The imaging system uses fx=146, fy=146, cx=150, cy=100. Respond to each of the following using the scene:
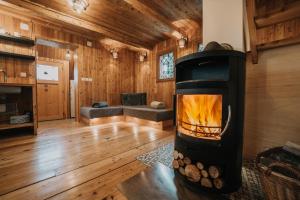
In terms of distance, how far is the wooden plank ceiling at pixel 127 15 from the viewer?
273 centimetres

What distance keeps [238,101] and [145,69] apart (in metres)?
4.47

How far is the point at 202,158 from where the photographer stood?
3.83 ft

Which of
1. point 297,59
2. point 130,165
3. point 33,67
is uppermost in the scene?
point 33,67

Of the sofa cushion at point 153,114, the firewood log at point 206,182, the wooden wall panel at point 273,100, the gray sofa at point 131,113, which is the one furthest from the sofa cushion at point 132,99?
the firewood log at point 206,182

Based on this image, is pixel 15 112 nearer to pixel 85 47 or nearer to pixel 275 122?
pixel 85 47

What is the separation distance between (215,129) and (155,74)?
395 centimetres

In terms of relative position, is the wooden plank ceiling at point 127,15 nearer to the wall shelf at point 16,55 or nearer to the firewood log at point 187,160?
the wall shelf at point 16,55

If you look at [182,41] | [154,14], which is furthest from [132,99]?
[154,14]

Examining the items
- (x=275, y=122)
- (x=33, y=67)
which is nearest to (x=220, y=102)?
(x=275, y=122)

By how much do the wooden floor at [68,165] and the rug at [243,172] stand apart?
0.14 m

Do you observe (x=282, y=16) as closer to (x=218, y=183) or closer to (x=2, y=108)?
(x=218, y=183)

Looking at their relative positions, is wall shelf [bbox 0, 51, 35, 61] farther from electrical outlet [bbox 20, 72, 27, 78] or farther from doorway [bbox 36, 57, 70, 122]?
doorway [bbox 36, 57, 70, 122]

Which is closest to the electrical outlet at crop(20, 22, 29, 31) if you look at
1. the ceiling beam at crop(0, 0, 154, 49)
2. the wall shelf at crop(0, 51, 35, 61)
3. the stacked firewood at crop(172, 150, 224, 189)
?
the ceiling beam at crop(0, 0, 154, 49)

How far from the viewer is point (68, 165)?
1662 mm
